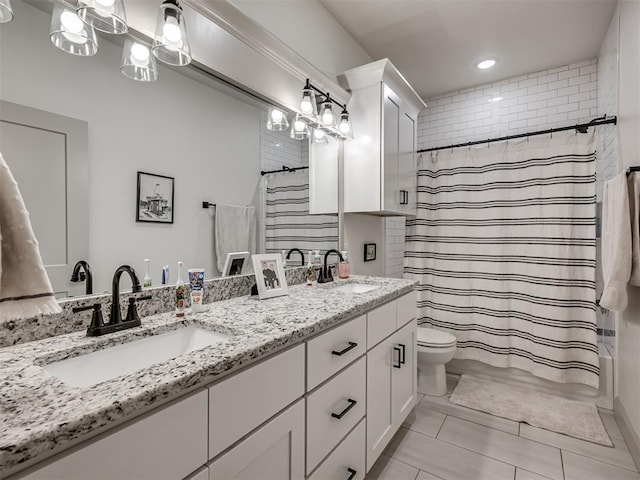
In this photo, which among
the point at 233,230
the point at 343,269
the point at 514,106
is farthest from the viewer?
the point at 514,106

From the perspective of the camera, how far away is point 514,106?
3.04 metres

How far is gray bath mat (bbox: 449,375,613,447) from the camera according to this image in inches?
82.1

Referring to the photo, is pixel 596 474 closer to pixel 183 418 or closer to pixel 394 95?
pixel 183 418

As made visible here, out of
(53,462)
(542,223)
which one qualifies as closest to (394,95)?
Result: (542,223)

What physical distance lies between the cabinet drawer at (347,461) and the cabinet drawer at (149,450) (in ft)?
1.92

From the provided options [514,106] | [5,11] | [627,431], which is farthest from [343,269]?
[514,106]

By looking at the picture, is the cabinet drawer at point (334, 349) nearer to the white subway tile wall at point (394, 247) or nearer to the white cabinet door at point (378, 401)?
the white cabinet door at point (378, 401)

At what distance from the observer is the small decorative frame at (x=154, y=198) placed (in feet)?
3.92

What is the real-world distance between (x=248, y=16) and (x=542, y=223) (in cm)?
244

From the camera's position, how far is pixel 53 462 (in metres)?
0.53

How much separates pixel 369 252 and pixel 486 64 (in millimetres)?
1930

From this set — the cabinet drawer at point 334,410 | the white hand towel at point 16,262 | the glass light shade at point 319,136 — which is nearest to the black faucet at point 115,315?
the white hand towel at point 16,262

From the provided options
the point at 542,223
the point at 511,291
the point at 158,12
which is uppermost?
the point at 158,12

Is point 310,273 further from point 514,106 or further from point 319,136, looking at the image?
point 514,106
